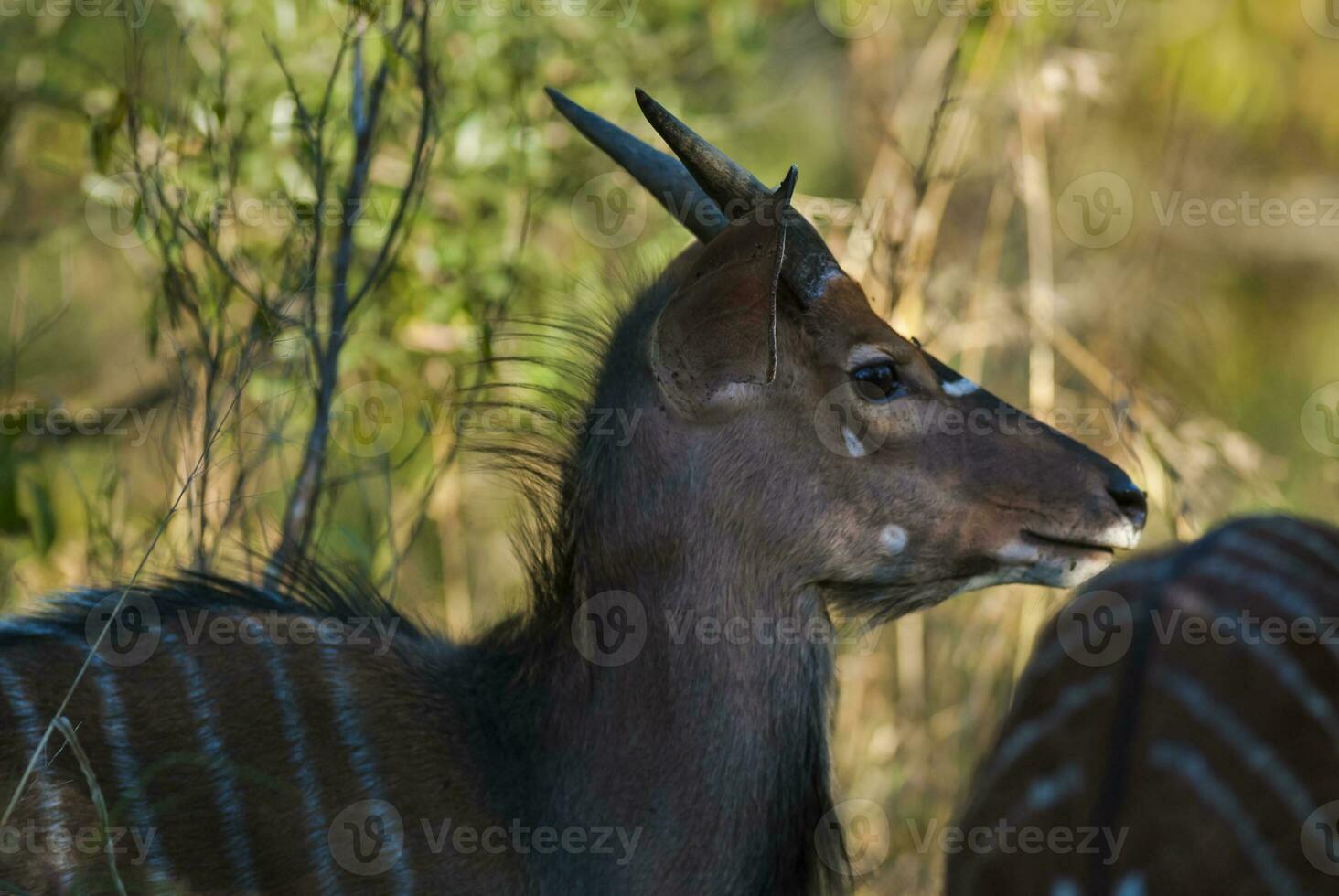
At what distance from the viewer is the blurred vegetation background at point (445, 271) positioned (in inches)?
166

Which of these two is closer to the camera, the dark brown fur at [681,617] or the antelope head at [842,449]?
the dark brown fur at [681,617]

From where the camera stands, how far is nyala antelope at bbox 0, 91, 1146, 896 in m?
2.87

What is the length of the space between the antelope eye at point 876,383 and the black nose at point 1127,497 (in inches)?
19.7

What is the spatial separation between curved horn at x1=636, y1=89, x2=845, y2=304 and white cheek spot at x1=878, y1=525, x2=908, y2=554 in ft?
1.75


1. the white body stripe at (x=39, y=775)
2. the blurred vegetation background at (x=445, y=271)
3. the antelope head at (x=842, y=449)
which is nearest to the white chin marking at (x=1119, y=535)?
the antelope head at (x=842, y=449)

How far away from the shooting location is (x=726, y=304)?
10.1ft

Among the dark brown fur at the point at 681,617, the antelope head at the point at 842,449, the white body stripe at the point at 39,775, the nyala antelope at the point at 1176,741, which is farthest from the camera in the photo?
the antelope head at the point at 842,449

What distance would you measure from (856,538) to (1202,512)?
253 cm

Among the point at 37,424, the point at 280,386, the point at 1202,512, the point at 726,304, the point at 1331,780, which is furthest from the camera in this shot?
the point at 1202,512

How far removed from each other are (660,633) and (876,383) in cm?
73

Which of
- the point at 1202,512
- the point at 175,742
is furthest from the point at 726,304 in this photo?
the point at 1202,512

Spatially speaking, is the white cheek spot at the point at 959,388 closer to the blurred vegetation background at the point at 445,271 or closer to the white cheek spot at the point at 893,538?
the white cheek spot at the point at 893,538

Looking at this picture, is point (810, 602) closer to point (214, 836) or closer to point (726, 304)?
point (726, 304)

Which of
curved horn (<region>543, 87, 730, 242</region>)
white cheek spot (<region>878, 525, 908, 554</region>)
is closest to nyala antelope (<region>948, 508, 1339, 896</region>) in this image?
white cheek spot (<region>878, 525, 908, 554</region>)
